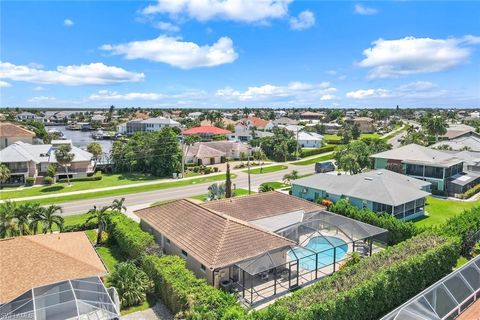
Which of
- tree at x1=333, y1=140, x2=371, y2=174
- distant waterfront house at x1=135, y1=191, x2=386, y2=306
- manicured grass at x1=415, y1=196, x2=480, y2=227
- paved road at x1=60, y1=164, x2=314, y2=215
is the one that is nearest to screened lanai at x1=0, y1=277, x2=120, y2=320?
distant waterfront house at x1=135, y1=191, x2=386, y2=306

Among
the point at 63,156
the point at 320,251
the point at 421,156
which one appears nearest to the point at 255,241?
the point at 320,251

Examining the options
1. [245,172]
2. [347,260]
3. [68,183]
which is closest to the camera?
[347,260]

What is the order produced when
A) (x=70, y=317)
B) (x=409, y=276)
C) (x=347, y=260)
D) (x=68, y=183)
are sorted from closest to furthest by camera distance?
(x=70, y=317), (x=409, y=276), (x=347, y=260), (x=68, y=183)

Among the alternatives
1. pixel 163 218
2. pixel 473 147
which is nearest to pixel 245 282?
pixel 163 218

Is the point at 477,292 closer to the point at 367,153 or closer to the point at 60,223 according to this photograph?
the point at 60,223

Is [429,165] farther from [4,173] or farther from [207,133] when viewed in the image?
[207,133]

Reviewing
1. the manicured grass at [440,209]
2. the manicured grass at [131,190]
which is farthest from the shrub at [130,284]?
the manicured grass at [131,190]
